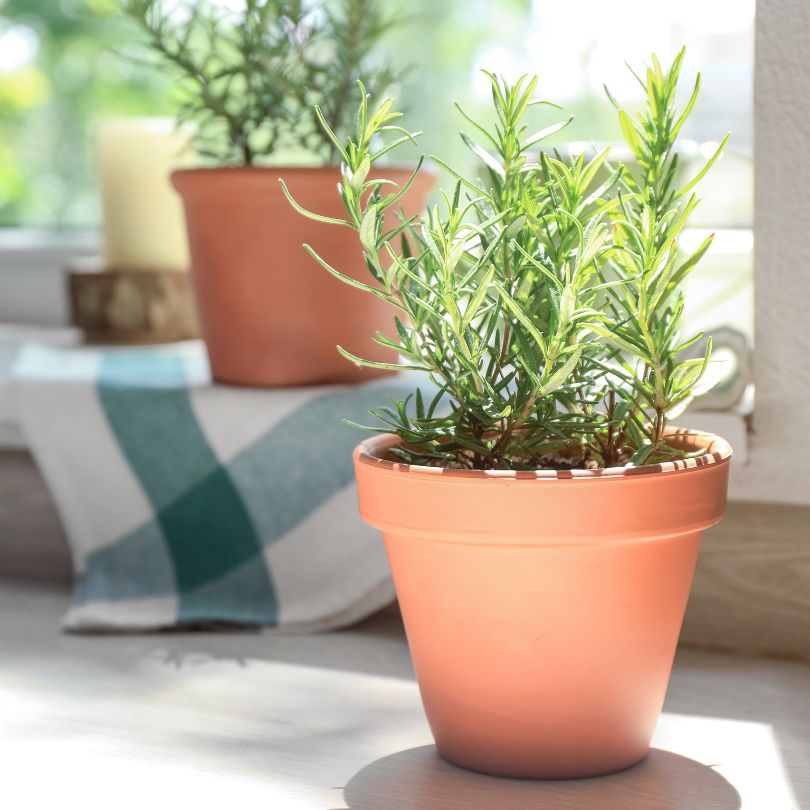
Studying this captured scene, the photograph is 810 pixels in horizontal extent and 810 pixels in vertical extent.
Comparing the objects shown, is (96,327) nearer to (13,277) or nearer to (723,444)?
(13,277)

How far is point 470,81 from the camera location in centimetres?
158

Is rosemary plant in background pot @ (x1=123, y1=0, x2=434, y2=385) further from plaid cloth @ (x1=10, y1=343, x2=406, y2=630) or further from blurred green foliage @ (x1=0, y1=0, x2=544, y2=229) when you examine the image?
blurred green foliage @ (x1=0, y1=0, x2=544, y2=229)

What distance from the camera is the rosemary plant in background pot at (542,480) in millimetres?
641

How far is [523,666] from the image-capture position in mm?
671

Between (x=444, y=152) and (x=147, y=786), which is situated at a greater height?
(x=444, y=152)

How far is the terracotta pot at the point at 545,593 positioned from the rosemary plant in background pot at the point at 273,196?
37cm

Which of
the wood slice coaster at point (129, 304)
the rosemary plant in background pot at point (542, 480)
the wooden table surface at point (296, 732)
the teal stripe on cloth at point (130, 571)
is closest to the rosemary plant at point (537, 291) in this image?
the rosemary plant in background pot at point (542, 480)

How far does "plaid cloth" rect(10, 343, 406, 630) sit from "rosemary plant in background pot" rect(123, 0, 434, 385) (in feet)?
0.15

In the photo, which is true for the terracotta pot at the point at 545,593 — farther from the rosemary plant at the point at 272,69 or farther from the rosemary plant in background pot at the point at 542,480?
the rosemary plant at the point at 272,69

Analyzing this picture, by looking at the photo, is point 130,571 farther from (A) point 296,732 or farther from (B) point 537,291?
(B) point 537,291

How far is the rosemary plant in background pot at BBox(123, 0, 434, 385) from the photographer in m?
1.03

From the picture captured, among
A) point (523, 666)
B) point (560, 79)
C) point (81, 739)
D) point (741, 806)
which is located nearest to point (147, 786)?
point (81, 739)

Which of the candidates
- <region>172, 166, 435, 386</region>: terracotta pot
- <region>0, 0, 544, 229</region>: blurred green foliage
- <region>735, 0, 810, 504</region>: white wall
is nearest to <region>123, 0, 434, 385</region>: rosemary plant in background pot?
<region>172, 166, 435, 386</region>: terracotta pot

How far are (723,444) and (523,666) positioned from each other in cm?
19
